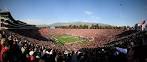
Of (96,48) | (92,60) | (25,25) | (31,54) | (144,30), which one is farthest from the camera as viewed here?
(25,25)

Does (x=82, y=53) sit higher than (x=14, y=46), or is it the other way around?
A: (x=14, y=46)

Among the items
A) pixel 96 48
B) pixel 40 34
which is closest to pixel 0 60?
pixel 96 48

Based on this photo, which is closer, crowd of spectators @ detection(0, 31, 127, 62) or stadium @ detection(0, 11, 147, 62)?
crowd of spectators @ detection(0, 31, 127, 62)

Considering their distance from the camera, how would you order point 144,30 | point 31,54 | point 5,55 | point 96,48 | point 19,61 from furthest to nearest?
point 96,48 → point 144,30 → point 31,54 → point 19,61 → point 5,55

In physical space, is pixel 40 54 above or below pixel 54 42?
above

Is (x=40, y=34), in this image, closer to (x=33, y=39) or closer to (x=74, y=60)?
(x=33, y=39)

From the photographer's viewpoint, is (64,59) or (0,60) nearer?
(0,60)

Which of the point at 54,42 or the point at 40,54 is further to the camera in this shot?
the point at 54,42

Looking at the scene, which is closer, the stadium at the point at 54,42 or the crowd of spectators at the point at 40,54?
the crowd of spectators at the point at 40,54
